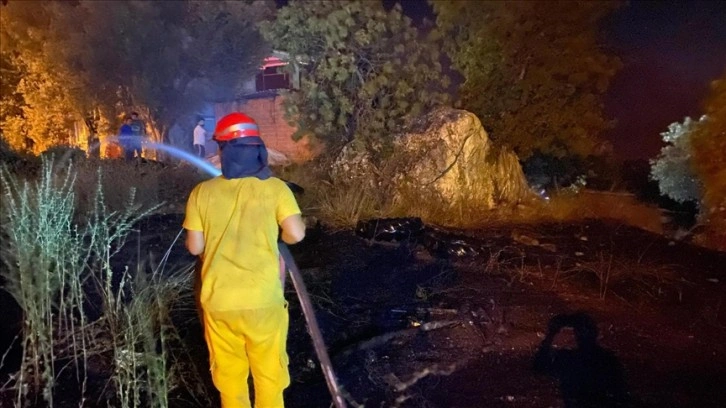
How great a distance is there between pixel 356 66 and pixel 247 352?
267 inches

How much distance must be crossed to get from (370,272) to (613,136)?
10632 millimetres

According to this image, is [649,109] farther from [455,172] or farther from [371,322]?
[371,322]

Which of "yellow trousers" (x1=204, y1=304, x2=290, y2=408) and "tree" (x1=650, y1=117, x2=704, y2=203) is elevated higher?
"tree" (x1=650, y1=117, x2=704, y2=203)

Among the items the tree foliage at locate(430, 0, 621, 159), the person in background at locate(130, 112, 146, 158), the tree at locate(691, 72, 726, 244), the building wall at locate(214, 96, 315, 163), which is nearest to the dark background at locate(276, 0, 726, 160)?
the tree foliage at locate(430, 0, 621, 159)

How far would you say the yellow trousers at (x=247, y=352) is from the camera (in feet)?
9.75

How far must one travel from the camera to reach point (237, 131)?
2.91 meters

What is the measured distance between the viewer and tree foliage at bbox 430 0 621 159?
34.7 ft

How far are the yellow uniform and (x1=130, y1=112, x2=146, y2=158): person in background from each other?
12634 mm

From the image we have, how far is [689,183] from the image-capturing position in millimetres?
9766

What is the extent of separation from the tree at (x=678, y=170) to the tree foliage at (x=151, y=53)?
1138cm

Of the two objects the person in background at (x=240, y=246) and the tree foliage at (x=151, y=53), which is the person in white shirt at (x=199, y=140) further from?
the person in background at (x=240, y=246)

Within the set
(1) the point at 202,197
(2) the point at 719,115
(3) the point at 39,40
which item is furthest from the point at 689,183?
(3) the point at 39,40

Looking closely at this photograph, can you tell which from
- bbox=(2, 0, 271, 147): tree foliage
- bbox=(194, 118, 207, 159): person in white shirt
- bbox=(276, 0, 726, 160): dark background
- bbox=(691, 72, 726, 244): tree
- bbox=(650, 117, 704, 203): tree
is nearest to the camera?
bbox=(691, 72, 726, 244): tree

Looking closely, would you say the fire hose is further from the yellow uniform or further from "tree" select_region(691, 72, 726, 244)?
"tree" select_region(691, 72, 726, 244)
